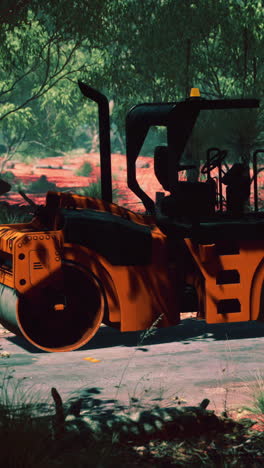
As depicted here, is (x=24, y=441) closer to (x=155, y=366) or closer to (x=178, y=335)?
(x=155, y=366)

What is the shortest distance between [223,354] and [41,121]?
4515 cm

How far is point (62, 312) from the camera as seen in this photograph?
9.16 meters

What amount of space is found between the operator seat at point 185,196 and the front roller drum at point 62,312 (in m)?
1.24

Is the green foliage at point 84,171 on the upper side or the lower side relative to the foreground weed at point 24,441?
upper

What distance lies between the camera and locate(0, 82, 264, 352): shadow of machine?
8.95 meters

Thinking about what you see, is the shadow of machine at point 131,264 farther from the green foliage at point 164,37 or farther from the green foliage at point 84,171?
the green foliage at point 84,171

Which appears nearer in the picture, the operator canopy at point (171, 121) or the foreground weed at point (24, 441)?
the foreground weed at point (24, 441)

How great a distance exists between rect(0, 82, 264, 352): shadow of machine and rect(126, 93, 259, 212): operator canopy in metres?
0.01

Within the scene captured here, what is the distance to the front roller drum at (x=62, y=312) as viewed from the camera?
9023mm

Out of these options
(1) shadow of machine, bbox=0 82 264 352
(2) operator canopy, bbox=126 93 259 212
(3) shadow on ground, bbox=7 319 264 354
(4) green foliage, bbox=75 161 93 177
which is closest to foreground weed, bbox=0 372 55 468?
(1) shadow of machine, bbox=0 82 264 352

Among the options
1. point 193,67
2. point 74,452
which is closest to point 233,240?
point 74,452

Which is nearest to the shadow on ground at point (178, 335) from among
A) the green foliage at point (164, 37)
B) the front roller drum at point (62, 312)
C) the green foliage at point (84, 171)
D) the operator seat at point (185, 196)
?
the front roller drum at point (62, 312)

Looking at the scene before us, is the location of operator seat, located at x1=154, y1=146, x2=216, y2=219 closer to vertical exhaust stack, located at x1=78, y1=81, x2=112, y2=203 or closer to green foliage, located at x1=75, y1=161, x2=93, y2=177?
vertical exhaust stack, located at x1=78, y1=81, x2=112, y2=203

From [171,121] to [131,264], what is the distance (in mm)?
1608
